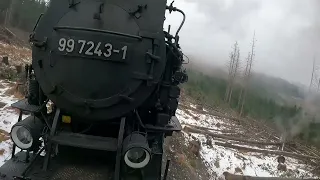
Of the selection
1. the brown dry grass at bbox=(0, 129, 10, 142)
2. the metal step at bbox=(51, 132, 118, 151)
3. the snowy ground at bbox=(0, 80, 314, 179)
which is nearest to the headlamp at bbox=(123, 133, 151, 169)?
the metal step at bbox=(51, 132, 118, 151)

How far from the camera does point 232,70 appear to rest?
126ft

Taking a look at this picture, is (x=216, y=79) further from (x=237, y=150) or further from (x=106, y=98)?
(x=106, y=98)

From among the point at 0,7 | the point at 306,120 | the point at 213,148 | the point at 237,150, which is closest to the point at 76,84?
the point at 213,148

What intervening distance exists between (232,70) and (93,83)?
3634cm

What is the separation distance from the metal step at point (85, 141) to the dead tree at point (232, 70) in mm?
32299

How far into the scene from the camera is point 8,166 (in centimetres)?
326

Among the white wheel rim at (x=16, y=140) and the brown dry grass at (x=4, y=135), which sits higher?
the white wheel rim at (x=16, y=140)

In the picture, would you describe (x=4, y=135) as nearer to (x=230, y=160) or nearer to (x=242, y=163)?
(x=230, y=160)

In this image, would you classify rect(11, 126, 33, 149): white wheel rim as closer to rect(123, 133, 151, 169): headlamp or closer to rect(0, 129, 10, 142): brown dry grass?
rect(123, 133, 151, 169): headlamp

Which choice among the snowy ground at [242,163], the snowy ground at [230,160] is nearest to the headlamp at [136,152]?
the snowy ground at [230,160]

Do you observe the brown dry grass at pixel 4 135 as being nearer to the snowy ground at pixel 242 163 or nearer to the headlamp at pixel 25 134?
the headlamp at pixel 25 134

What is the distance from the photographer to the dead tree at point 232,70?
35.5m

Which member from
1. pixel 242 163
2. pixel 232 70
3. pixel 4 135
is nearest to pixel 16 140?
pixel 4 135

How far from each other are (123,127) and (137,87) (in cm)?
42
